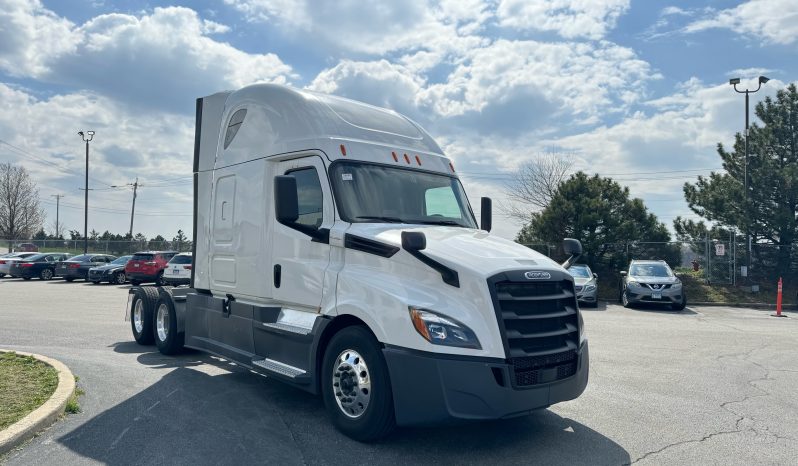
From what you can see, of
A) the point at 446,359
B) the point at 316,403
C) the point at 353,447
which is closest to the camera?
the point at 446,359

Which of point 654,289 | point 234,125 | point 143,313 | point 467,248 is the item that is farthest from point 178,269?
point 467,248

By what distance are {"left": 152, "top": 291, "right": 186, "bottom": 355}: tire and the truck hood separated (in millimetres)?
4551

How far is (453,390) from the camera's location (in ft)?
14.6

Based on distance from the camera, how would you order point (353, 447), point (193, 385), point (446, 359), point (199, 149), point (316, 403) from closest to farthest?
point (446, 359)
point (353, 447)
point (316, 403)
point (193, 385)
point (199, 149)

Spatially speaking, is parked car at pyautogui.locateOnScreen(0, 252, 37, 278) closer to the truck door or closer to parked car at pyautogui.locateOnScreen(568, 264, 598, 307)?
parked car at pyautogui.locateOnScreen(568, 264, 598, 307)

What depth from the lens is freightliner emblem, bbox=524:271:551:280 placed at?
4890 millimetres

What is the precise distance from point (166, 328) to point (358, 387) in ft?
16.9

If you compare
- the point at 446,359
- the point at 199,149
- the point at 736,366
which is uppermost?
the point at 199,149

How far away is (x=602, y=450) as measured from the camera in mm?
4973

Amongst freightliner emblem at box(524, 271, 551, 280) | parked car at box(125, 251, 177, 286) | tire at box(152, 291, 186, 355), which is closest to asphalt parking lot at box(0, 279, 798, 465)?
tire at box(152, 291, 186, 355)

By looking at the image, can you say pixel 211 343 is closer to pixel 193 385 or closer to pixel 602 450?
pixel 193 385

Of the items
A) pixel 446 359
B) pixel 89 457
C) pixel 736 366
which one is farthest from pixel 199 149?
pixel 736 366

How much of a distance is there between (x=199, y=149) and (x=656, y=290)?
15.7 m

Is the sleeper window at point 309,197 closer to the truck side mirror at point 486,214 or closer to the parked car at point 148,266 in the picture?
the truck side mirror at point 486,214
